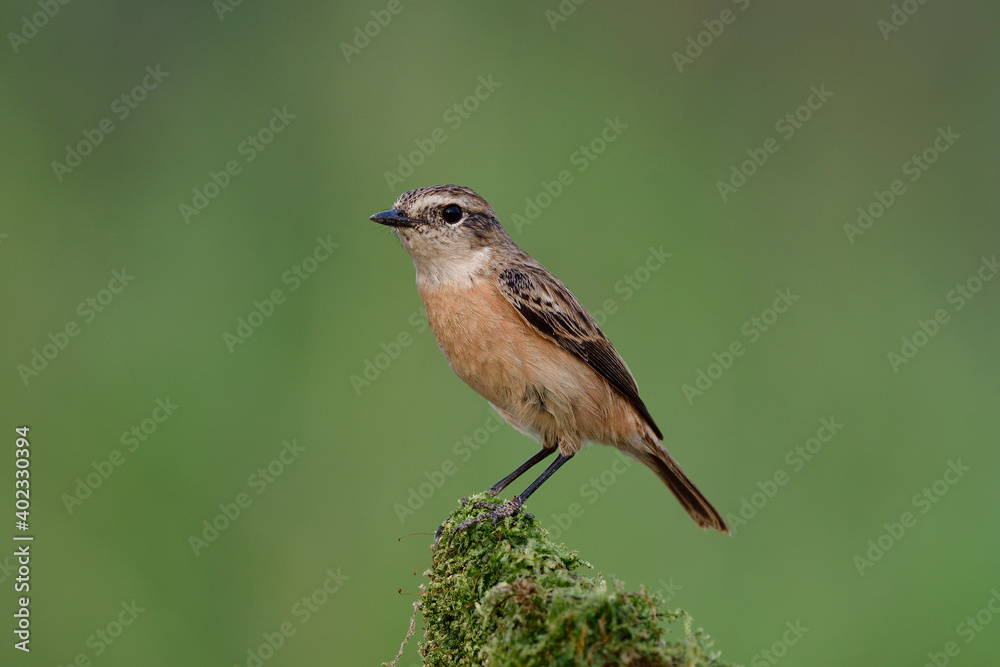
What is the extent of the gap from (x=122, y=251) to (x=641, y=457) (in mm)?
4137

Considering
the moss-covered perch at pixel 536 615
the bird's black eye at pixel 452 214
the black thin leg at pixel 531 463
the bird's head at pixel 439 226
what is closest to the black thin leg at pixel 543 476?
the black thin leg at pixel 531 463

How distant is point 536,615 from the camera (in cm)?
230

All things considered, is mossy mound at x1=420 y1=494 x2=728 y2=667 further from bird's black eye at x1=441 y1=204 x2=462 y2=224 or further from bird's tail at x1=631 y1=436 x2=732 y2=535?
bird's black eye at x1=441 y1=204 x2=462 y2=224

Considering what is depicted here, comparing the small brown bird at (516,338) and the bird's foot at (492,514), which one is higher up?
the small brown bird at (516,338)

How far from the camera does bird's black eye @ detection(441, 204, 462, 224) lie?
4645 mm

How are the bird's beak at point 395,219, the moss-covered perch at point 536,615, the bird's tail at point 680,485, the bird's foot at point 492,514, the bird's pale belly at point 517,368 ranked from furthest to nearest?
the bird's tail at point 680,485 → the bird's beak at point 395,219 → the bird's pale belly at point 517,368 → the bird's foot at point 492,514 → the moss-covered perch at point 536,615

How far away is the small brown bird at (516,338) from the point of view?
14.5 feet

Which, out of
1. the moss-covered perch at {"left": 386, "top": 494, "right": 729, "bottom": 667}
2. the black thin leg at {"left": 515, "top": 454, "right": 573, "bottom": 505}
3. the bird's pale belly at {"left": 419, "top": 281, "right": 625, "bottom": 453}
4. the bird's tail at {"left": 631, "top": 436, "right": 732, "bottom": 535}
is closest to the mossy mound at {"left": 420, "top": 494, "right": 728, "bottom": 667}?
the moss-covered perch at {"left": 386, "top": 494, "right": 729, "bottom": 667}

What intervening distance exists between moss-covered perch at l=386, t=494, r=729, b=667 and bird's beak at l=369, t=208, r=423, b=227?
191cm

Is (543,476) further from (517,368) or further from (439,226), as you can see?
(439,226)

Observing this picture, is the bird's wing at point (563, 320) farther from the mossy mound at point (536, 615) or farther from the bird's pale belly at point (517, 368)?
the mossy mound at point (536, 615)

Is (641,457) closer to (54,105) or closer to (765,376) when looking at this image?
(765,376)

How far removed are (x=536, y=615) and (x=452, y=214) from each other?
2.77m

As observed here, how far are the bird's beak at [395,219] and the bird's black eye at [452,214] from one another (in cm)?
15
